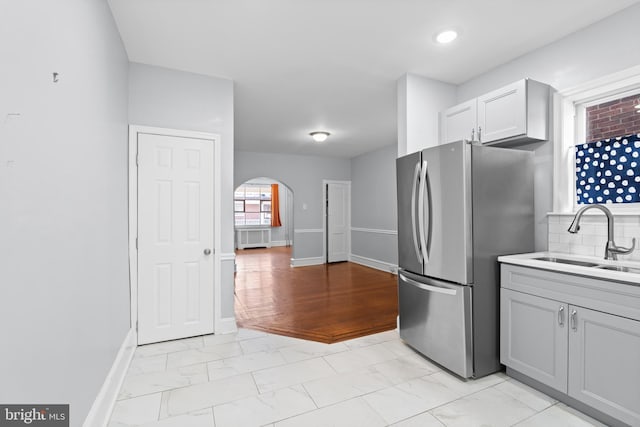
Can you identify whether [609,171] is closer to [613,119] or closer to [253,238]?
[613,119]

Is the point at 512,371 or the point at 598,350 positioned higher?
the point at 598,350

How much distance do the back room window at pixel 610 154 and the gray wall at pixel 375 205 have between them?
3.89m

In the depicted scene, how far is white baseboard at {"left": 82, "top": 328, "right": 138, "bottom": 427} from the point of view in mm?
1685

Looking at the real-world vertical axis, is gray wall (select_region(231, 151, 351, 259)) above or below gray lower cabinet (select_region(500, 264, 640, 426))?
above

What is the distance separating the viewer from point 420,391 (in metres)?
2.19

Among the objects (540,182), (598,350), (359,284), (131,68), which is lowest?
(359,284)

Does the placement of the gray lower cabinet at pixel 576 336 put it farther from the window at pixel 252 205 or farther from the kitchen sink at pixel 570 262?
the window at pixel 252 205

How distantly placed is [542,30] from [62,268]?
142 inches

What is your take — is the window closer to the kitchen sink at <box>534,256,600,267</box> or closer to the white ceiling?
the white ceiling

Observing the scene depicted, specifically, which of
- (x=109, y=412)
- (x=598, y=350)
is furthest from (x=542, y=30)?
(x=109, y=412)

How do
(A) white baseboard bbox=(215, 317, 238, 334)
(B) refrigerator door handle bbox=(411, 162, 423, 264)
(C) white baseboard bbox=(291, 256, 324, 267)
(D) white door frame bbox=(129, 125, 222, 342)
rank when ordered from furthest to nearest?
(C) white baseboard bbox=(291, 256, 324, 267), (A) white baseboard bbox=(215, 317, 238, 334), (D) white door frame bbox=(129, 125, 222, 342), (B) refrigerator door handle bbox=(411, 162, 423, 264)

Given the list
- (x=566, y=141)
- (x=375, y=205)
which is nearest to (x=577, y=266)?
(x=566, y=141)

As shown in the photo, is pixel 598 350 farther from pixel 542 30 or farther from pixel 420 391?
pixel 542 30
